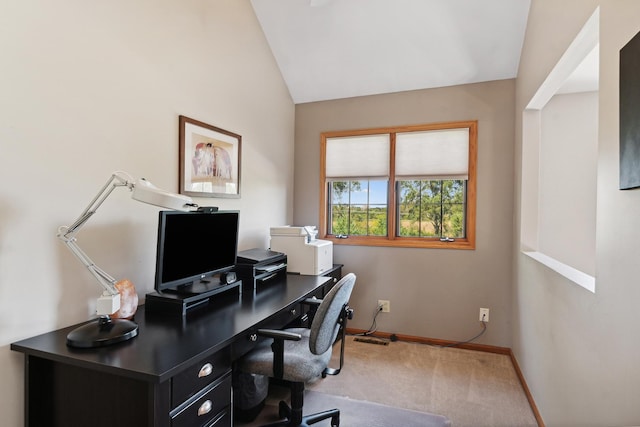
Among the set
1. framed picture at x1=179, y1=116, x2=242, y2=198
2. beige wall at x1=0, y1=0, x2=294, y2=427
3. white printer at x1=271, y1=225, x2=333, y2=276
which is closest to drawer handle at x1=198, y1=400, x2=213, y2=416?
beige wall at x1=0, y1=0, x2=294, y2=427

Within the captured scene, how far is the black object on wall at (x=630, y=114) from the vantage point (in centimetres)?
105

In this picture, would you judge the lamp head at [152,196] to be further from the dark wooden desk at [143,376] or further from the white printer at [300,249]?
the white printer at [300,249]

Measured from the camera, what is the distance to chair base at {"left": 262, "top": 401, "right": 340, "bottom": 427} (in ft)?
5.99

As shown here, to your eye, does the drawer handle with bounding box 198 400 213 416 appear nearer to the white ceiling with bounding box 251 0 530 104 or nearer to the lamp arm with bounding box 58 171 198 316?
the lamp arm with bounding box 58 171 198 316

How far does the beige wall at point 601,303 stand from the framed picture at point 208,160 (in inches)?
83.8

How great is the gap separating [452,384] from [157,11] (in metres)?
3.13

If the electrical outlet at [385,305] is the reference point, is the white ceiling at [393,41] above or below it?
above

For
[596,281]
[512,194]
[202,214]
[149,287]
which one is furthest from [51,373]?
[512,194]

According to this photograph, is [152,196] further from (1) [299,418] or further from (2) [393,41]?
(2) [393,41]

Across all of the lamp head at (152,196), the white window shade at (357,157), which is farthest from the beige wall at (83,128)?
the white window shade at (357,157)

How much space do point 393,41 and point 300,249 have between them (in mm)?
1964

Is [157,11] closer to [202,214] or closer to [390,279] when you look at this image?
[202,214]

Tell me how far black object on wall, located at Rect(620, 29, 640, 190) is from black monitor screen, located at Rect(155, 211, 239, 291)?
1817 millimetres

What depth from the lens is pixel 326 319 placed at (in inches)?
64.9
